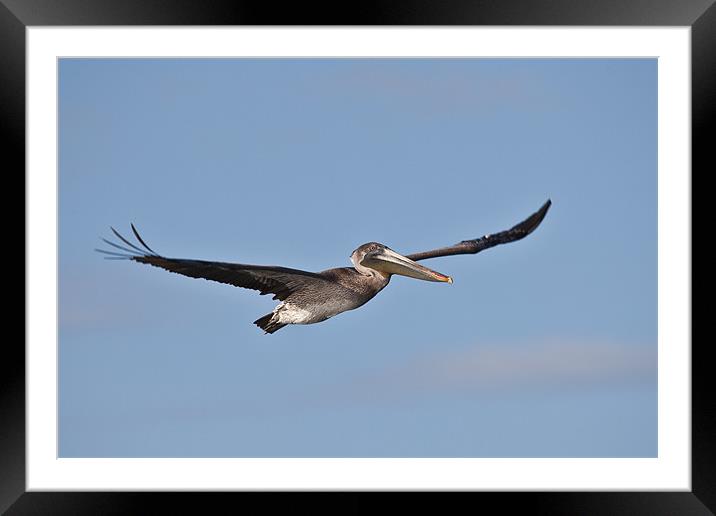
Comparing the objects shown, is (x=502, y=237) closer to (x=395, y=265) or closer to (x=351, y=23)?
(x=395, y=265)

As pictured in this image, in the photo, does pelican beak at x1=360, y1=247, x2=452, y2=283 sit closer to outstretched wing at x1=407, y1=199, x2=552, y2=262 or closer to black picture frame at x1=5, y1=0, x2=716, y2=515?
outstretched wing at x1=407, y1=199, x2=552, y2=262

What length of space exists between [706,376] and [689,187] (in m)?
1.31

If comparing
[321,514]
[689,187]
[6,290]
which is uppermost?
Answer: [689,187]

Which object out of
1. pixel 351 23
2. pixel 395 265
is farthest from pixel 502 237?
pixel 351 23

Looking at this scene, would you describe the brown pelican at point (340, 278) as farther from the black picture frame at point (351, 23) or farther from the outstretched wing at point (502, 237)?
the black picture frame at point (351, 23)

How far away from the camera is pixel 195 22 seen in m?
7.96

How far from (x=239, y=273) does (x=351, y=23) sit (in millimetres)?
2011

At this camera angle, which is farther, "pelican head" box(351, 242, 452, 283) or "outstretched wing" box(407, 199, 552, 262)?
"outstretched wing" box(407, 199, 552, 262)

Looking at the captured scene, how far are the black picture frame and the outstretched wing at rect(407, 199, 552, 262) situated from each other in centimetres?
172

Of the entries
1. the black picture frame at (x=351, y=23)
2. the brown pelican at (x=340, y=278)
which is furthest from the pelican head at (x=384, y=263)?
the black picture frame at (x=351, y=23)

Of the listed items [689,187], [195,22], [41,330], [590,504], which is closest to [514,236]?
[689,187]

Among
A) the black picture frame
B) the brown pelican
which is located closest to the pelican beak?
the brown pelican

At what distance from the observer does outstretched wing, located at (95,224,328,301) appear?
7684 mm

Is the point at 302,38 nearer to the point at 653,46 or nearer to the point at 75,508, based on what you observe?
the point at 653,46
